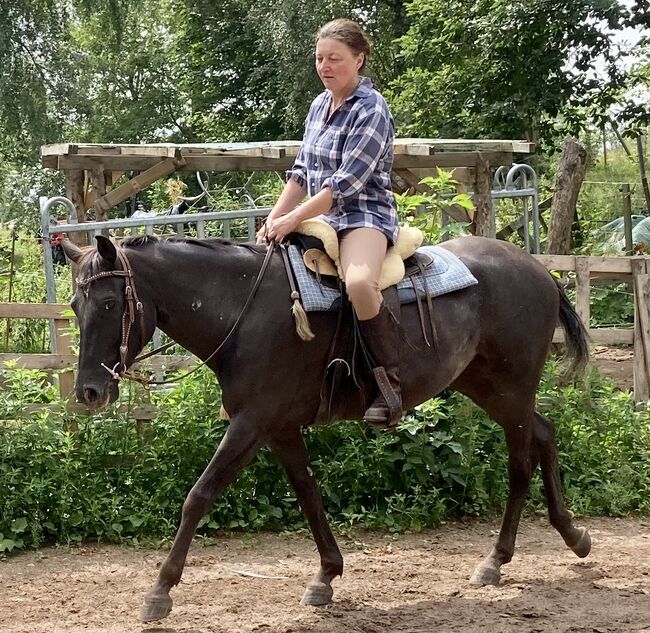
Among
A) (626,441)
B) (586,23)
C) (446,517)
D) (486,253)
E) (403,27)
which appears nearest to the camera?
(486,253)

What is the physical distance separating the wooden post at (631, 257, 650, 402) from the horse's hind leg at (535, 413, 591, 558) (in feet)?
8.12

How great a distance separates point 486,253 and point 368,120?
1.20 metres

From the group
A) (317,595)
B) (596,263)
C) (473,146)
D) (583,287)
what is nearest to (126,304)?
(317,595)

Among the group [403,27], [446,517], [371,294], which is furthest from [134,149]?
[403,27]

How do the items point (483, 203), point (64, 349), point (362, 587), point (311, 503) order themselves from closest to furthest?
1. point (311, 503)
2. point (362, 587)
3. point (64, 349)
4. point (483, 203)

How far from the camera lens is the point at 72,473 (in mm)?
5840

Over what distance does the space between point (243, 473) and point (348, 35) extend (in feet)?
9.51

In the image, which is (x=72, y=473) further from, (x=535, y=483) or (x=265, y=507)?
(x=535, y=483)

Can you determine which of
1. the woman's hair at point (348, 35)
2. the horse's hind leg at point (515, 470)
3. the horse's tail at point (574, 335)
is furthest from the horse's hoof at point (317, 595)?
the woman's hair at point (348, 35)

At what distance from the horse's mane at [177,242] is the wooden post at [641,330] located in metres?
4.12

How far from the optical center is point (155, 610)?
415cm

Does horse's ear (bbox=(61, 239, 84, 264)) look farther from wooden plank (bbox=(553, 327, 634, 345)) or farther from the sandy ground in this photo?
wooden plank (bbox=(553, 327, 634, 345))

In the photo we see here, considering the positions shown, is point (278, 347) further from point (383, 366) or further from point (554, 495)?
point (554, 495)

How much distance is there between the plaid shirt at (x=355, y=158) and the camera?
4.36 m
